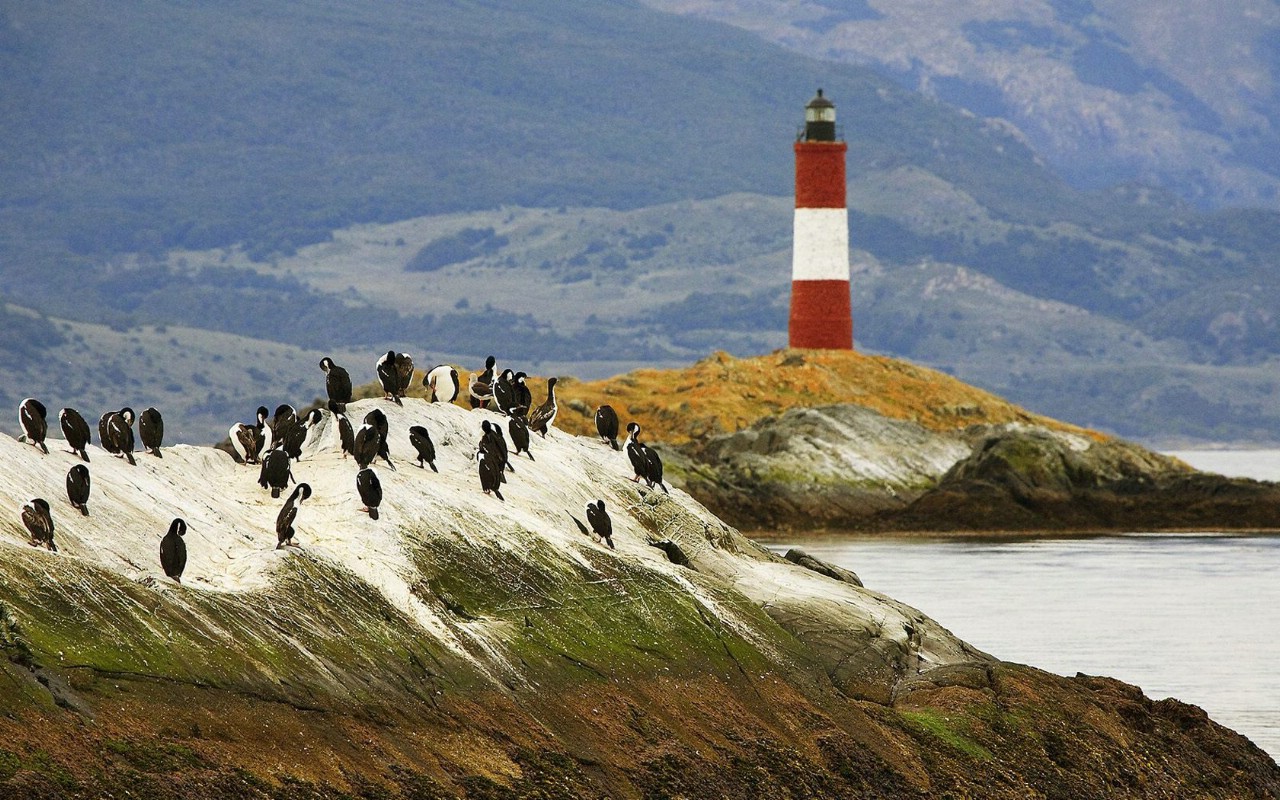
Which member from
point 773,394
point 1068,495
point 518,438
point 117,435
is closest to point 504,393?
point 518,438

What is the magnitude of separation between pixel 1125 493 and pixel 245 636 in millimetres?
54976

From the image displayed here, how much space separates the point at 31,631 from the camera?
22516 mm

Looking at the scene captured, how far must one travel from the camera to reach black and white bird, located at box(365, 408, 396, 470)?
29812 mm

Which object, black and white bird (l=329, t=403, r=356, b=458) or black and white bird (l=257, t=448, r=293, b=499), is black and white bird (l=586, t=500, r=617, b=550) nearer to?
black and white bird (l=329, t=403, r=356, b=458)

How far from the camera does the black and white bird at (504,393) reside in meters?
35.6

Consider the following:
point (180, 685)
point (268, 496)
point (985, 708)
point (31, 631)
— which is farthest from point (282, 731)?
point (985, 708)

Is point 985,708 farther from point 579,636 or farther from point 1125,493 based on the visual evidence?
point 1125,493

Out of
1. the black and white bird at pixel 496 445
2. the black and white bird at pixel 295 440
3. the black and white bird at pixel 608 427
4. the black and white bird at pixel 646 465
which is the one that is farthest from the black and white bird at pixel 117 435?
the black and white bird at pixel 608 427

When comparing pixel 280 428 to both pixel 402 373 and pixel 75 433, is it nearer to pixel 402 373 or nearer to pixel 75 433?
pixel 402 373

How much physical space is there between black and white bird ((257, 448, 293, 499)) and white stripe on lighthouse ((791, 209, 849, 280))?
61.4 m

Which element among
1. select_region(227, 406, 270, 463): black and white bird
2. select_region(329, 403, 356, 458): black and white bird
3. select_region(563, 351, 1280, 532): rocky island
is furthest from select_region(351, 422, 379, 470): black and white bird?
select_region(563, 351, 1280, 532): rocky island

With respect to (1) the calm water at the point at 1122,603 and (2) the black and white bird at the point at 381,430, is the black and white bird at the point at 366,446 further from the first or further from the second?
(1) the calm water at the point at 1122,603

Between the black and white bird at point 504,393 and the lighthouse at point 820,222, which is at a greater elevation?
the lighthouse at point 820,222

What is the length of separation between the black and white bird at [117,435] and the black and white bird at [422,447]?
3.40 meters
